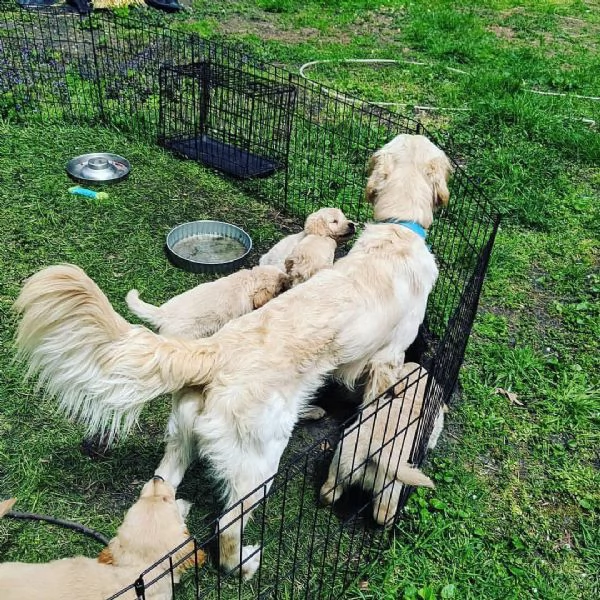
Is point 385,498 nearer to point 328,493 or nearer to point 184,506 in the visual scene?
point 328,493

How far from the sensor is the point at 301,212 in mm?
6238

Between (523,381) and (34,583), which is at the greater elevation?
(34,583)

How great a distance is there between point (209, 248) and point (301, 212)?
1092mm

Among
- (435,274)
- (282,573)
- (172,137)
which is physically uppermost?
(435,274)

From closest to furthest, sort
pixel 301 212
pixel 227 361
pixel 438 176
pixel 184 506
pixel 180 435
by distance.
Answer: pixel 227 361 → pixel 180 435 → pixel 184 506 → pixel 438 176 → pixel 301 212

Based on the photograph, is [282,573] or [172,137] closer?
[282,573]

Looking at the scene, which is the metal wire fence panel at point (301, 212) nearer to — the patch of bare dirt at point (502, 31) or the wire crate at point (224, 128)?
the wire crate at point (224, 128)

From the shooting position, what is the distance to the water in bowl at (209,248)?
5.52 m

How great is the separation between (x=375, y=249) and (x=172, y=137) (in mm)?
4155

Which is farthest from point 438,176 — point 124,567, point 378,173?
point 124,567

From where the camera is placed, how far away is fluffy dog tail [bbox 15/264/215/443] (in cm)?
257

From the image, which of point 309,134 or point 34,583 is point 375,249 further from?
point 309,134

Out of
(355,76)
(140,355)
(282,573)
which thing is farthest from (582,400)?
(355,76)

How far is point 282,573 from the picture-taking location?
319 centimetres
